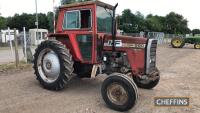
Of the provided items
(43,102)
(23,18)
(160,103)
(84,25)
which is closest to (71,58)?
(84,25)

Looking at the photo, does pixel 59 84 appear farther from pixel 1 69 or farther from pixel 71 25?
pixel 1 69

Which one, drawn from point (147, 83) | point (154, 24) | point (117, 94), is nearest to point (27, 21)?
point (154, 24)

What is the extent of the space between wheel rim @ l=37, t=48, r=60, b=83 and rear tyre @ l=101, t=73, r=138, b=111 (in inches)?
66.2

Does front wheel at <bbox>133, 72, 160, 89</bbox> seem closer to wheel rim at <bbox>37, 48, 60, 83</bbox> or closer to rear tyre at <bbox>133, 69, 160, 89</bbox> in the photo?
rear tyre at <bbox>133, 69, 160, 89</bbox>

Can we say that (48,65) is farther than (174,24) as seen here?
No

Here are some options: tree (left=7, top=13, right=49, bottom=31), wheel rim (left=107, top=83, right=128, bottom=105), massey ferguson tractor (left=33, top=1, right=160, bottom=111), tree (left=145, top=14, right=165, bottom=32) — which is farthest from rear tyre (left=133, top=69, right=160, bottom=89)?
tree (left=7, top=13, right=49, bottom=31)

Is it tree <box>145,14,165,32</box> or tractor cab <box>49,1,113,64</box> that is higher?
tree <box>145,14,165,32</box>

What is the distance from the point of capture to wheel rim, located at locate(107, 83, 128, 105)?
610 centimetres

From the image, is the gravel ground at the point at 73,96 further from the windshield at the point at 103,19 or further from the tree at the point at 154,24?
the tree at the point at 154,24

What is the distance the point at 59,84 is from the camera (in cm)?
723

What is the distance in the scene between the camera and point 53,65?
7.48m

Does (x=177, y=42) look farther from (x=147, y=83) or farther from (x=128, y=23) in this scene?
(x=147, y=83)

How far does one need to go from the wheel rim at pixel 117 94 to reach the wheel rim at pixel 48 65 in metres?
1.72

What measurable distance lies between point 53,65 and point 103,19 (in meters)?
1.80
